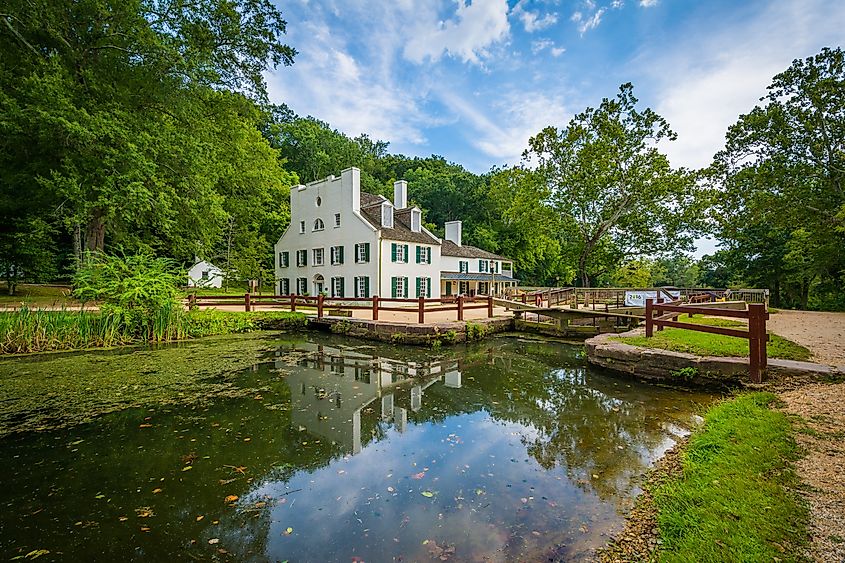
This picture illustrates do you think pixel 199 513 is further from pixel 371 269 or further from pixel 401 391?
pixel 371 269

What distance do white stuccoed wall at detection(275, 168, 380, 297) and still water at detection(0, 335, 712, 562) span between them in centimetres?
1475

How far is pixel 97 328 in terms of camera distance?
969 cm

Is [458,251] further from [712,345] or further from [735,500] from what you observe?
[735,500]

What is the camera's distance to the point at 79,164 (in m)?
12.9

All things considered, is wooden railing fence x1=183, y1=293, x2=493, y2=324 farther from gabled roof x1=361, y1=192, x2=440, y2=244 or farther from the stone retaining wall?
the stone retaining wall

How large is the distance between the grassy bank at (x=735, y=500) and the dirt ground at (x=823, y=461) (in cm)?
7

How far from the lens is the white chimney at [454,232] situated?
1178 inches

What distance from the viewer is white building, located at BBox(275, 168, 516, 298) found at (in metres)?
20.8

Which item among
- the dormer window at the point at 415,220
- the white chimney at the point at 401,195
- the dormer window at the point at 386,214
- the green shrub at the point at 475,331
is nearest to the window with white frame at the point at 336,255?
the dormer window at the point at 386,214

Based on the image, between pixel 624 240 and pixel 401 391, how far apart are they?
23.6 metres

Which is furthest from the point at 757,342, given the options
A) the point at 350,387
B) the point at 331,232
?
the point at 331,232

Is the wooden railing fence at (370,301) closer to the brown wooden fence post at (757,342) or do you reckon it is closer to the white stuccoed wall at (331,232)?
the white stuccoed wall at (331,232)

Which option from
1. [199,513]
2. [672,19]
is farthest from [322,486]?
[672,19]

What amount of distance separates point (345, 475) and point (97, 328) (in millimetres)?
9794
